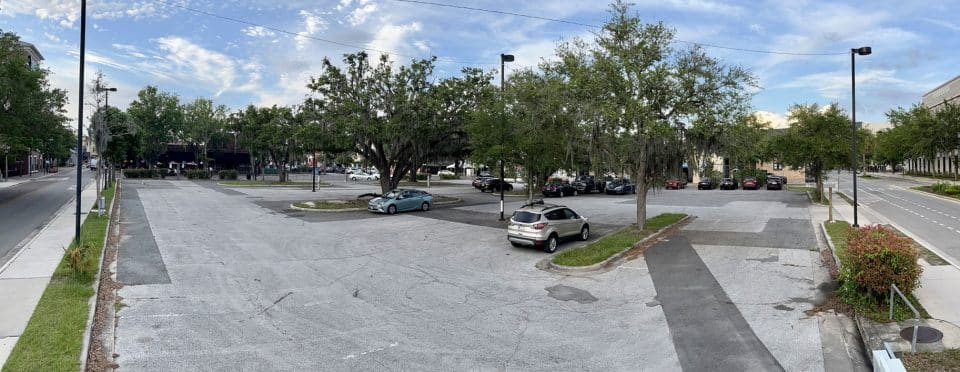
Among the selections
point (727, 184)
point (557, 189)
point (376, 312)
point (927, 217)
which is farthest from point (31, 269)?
point (727, 184)

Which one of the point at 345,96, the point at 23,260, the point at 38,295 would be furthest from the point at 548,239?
the point at 345,96

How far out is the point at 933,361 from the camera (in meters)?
7.11

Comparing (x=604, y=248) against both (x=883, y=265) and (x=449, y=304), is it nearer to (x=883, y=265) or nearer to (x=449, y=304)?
(x=449, y=304)

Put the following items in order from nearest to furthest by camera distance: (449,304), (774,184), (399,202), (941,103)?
(449,304) < (399,202) < (774,184) < (941,103)

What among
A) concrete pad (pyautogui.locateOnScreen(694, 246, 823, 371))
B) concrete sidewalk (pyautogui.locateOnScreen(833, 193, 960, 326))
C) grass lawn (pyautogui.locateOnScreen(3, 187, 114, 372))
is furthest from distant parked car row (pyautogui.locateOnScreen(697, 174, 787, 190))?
grass lawn (pyautogui.locateOnScreen(3, 187, 114, 372))

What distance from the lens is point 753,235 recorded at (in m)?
19.5

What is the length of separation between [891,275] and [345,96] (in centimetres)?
2726

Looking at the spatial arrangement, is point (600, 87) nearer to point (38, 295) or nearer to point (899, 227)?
point (899, 227)

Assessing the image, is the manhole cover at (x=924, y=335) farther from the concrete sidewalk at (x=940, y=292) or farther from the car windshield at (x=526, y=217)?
the car windshield at (x=526, y=217)

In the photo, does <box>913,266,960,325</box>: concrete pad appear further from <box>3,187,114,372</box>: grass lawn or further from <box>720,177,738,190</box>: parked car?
<box>720,177,738,190</box>: parked car

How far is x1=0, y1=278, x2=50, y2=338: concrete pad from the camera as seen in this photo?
27.4 feet

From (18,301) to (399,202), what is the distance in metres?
19.1

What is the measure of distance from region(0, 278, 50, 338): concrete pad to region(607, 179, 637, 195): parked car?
4155cm

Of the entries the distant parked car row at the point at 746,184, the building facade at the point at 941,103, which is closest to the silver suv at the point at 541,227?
the distant parked car row at the point at 746,184
